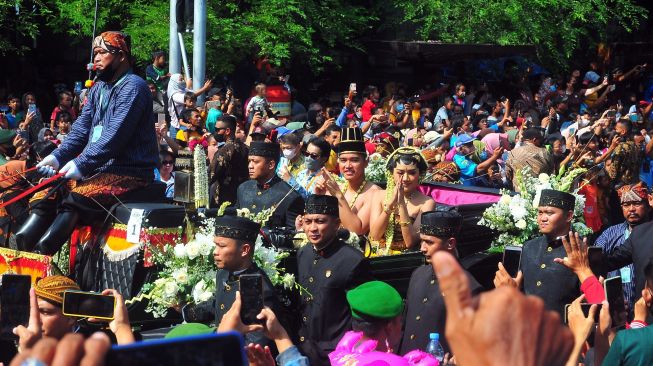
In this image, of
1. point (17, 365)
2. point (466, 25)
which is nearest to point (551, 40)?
point (466, 25)

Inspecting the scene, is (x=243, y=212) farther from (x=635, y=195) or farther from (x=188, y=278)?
(x=635, y=195)

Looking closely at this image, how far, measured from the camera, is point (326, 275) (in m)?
6.86

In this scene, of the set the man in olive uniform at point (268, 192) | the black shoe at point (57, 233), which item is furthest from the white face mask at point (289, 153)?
the black shoe at point (57, 233)

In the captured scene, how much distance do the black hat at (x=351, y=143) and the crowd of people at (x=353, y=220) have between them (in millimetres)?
13

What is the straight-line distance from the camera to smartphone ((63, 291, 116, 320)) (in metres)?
4.88

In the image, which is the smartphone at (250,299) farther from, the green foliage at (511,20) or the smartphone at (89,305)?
the green foliage at (511,20)

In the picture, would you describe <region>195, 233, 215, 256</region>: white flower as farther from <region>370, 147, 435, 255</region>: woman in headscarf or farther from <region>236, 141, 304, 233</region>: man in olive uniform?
<region>370, 147, 435, 255</region>: woman in headscarf

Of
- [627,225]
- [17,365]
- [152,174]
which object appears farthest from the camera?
[627,225]

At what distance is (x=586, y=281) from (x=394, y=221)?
2.72 meters

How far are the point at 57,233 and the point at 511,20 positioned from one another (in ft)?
48.2

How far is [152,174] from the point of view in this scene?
8148 mm

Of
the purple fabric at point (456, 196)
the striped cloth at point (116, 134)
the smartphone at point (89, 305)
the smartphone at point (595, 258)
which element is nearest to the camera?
the smartphone at point (89, 305)

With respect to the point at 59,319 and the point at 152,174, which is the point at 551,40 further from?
the point at 59,319

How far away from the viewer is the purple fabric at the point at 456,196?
34.6ft
